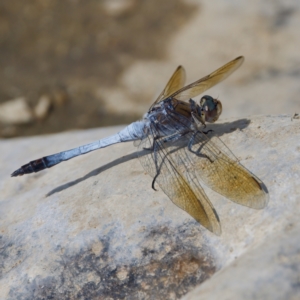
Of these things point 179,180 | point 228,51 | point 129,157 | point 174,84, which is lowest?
point 179,180

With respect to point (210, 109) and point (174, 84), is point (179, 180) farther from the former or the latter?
point (174, 84)

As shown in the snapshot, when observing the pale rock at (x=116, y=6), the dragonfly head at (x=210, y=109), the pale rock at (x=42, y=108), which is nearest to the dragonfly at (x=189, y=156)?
the dragonfly head at (x=210, y=109)

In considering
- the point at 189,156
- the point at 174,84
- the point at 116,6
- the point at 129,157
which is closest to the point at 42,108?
the point at 116,6

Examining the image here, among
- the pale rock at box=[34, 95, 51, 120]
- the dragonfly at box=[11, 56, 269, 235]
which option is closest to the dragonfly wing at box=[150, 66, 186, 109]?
the dragonfly at box=[11, 56, 269, 235]

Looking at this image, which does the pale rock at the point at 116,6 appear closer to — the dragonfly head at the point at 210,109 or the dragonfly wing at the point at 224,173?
the dragonfly head at the point at 210,109

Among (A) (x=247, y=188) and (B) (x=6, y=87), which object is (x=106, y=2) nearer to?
(B) (x=6, y=87)

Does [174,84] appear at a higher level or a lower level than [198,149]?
higher
